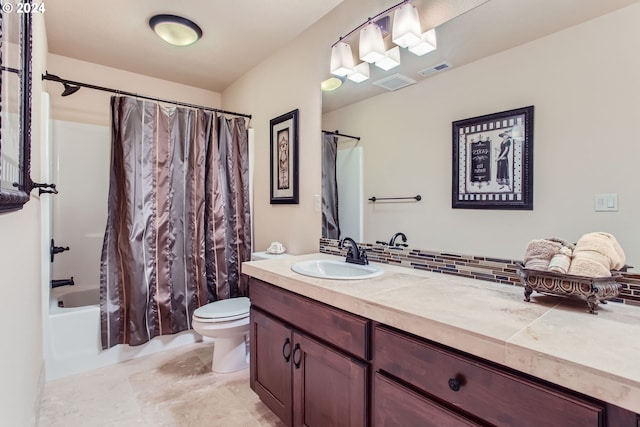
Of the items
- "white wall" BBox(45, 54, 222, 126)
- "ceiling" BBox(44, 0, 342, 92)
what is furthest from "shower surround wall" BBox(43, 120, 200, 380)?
"ceiling" BBox(44, 0, 342, 92)

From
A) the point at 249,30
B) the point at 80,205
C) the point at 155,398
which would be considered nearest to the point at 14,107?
the point at 155,398

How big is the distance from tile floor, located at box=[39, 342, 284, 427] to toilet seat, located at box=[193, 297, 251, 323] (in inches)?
15.6

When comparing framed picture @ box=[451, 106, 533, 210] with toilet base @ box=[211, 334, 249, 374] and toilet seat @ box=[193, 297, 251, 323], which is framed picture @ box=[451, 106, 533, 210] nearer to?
toilet seat @ box=[193, 297, 251, 323]

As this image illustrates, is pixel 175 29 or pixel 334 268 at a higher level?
pixel 175 29

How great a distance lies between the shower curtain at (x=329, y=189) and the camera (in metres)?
2.10

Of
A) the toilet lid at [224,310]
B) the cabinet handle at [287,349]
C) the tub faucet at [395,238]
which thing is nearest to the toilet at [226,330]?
the toilet lid at [224,310]

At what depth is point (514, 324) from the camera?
0.85m

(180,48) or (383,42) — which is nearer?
(383,42)

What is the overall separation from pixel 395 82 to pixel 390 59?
0.13 meters

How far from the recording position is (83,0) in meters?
2.02

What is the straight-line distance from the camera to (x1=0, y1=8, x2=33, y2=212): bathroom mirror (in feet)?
2.38

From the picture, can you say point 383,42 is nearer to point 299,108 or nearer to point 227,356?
point 299,108

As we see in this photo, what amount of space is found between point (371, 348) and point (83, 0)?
102 inches

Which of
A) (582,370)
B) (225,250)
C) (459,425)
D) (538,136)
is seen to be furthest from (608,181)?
(225,250)
